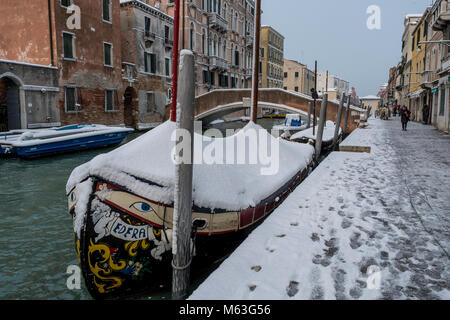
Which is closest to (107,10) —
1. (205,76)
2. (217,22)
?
(205,76)

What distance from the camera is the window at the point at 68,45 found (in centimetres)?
1476

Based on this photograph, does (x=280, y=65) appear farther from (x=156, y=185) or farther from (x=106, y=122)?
(x=156, y=185)

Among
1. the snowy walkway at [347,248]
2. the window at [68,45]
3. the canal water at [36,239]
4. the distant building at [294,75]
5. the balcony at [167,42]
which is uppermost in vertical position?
the distant building at [294,75]

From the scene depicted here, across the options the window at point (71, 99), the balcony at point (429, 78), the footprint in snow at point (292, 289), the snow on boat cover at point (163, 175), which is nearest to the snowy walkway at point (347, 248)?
the footprint in snow at point (292, 289)

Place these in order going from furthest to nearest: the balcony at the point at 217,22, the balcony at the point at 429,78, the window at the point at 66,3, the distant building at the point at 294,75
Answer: the distant building at the point at 294,75, the balcony at the point at 217,22, the balcony at the point at 429,78, the window at the point at 66,3

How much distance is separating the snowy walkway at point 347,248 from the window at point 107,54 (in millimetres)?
15274

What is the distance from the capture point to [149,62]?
20.9 metres

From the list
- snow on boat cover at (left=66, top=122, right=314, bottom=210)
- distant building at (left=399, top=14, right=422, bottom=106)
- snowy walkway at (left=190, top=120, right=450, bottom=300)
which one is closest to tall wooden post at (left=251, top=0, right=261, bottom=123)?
snowy walkway at (left=190, top=120, right=450, bottom=300)

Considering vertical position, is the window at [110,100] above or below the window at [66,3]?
below

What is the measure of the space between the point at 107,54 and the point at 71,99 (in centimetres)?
369

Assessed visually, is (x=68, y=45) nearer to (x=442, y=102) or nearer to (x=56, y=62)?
(x=56, y=62)

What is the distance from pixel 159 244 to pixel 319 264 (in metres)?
1.40

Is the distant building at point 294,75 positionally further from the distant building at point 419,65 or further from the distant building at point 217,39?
the distant building at point 419,65

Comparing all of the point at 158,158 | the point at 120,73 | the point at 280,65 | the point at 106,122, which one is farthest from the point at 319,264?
the point at 280,65
